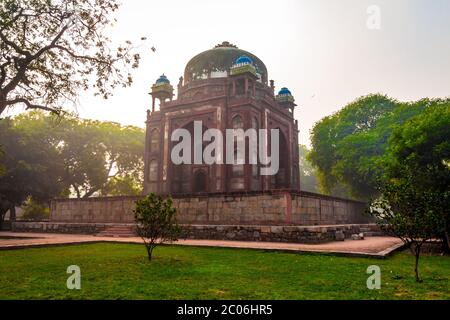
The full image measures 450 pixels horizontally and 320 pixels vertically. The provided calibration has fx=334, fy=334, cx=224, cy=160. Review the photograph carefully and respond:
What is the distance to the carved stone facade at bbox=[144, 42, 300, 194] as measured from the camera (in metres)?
23.7

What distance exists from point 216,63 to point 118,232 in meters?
17.6

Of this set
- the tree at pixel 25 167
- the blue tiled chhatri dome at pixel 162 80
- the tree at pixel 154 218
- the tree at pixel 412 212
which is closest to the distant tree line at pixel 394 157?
the tree at pixel 412 212

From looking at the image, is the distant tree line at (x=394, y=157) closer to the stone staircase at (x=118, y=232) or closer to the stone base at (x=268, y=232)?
the stone base at (x=268, y=232)

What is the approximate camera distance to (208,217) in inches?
609

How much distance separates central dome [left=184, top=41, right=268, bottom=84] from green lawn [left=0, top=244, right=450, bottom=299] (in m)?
22.5

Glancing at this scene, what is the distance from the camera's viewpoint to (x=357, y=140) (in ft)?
85.9

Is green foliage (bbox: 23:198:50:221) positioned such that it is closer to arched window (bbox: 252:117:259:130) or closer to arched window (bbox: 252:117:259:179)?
arched window (bbox: 252:117:259:179)

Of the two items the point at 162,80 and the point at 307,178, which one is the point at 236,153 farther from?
the point at 307,178

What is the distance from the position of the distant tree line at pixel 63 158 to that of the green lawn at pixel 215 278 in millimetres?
15243

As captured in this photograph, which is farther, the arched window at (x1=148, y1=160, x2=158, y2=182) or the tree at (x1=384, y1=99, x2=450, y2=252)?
the arched window at (x1=148, y1=160, x2=158, y2=182)

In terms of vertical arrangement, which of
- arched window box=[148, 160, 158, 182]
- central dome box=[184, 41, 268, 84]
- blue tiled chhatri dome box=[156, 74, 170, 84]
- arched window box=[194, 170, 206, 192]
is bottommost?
arched window box=[194, 170, 206, 192]

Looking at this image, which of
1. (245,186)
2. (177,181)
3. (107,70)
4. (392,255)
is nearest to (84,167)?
(177,181)

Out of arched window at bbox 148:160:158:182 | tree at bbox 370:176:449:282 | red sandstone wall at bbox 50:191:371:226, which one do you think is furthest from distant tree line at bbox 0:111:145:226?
tree at bbox 370:176:449:282

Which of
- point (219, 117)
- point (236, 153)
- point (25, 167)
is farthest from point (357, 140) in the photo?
point (25, 167)
